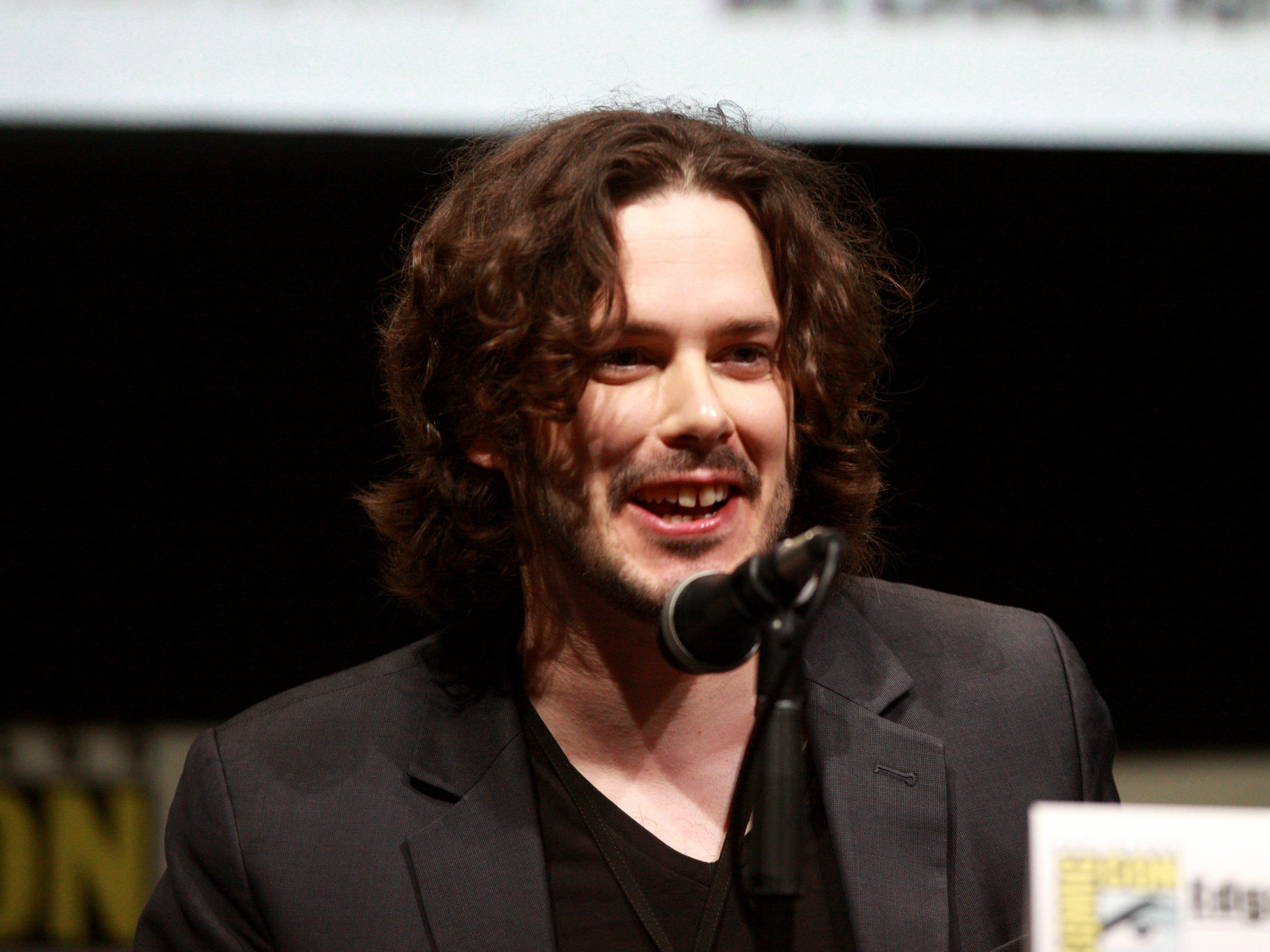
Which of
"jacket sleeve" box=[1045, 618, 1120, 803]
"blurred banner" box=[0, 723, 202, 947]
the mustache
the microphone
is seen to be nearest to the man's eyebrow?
the mustache

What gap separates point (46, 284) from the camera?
9.32 ft

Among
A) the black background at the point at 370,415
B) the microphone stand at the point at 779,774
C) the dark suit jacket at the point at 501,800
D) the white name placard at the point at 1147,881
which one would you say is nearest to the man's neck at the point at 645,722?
the dark suit jacket at the point at 501,800

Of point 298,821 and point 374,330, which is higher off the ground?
point 374,330

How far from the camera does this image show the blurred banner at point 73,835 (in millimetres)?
2992

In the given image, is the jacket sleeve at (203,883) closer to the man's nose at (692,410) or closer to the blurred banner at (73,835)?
the man's nose at (692,410)

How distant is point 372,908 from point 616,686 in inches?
18.8

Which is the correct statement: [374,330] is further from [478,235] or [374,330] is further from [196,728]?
[196,728]

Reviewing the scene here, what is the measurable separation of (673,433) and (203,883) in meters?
0.96

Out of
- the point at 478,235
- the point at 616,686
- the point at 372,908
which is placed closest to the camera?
the point at 372,908

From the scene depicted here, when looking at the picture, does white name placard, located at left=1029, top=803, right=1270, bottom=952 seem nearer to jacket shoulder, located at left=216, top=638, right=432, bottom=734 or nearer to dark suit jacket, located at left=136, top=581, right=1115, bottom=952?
dark suit jacket, located at left=136, top=581, right=1115, bottom=952

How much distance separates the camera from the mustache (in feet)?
6.00

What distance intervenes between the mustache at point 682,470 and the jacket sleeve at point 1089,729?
2.11 feet

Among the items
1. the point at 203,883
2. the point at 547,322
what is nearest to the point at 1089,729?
the point at 547,322

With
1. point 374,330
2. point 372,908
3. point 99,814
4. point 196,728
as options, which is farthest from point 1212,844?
point 99,814
